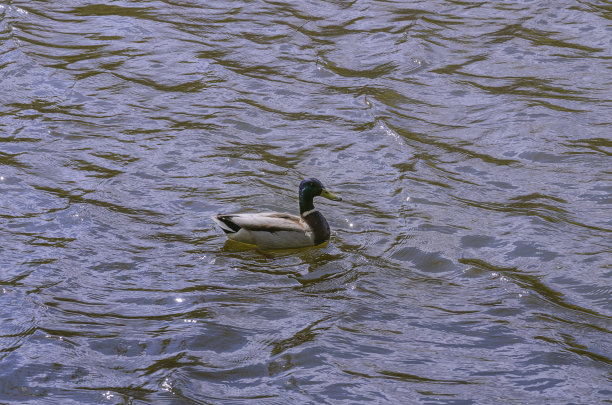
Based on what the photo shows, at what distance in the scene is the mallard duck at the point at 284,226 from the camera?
9477 millimetres

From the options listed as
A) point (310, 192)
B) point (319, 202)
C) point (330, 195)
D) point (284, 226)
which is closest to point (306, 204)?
point (310, 192)

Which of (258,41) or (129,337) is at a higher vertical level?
(258,41)

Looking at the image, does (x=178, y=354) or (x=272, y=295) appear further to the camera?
(x=272, y=295)

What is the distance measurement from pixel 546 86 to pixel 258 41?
4.38 m

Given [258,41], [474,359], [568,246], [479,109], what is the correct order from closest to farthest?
1. [474,359]
2. [568,246]
3. [479,109]
4. [258,41]

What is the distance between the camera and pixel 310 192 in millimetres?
9875

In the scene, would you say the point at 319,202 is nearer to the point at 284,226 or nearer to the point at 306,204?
the point at 306,204

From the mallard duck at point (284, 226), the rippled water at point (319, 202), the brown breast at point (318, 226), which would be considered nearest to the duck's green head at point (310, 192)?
the mallard duck at point (284, 226)

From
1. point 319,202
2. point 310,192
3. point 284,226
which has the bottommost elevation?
point 319,202

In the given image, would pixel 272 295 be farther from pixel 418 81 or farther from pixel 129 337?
pixel 418 81

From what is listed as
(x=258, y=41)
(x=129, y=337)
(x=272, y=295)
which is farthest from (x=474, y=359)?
(x=258, y=41)

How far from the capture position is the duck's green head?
985cm

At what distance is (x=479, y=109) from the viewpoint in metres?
12.7

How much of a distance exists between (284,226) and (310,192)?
1.54ft
